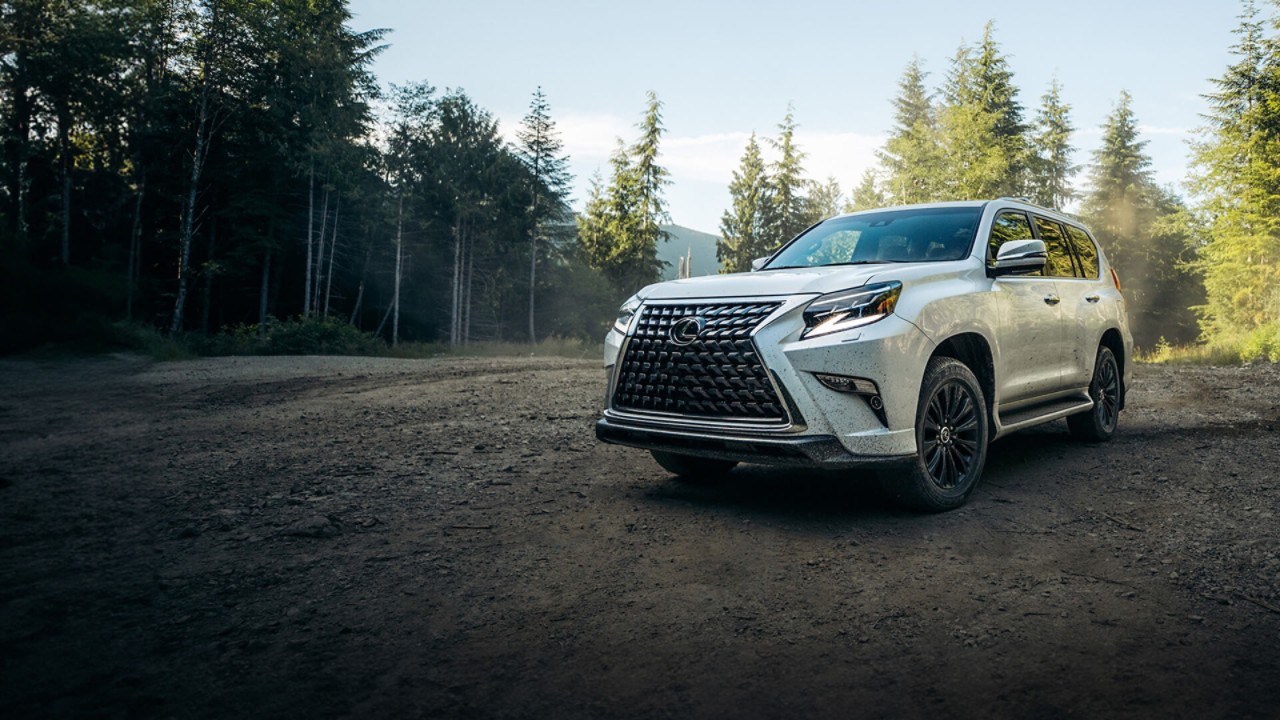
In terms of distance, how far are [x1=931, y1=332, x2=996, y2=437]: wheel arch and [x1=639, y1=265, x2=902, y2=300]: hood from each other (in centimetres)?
76

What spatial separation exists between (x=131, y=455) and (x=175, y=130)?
32459 mm

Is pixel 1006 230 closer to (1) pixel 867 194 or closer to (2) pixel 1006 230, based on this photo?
(2) pixel 1006 230

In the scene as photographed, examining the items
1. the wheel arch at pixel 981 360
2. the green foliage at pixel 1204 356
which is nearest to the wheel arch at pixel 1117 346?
the wheel arch at pixel 981 360

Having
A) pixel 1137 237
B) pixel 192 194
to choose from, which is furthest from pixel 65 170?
pixel 1137 237

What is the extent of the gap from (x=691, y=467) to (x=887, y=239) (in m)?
2.36

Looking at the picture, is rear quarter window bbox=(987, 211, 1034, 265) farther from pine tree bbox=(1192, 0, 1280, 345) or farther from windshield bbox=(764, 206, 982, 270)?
pine tree bbox=(1192, 0, 1280, 345)

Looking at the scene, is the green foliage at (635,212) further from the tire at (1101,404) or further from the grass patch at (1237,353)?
the tire at (1101,404)

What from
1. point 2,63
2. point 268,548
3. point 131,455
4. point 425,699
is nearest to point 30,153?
point 2,63

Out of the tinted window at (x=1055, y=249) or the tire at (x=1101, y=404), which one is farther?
the tire at (x=1101, y=404)

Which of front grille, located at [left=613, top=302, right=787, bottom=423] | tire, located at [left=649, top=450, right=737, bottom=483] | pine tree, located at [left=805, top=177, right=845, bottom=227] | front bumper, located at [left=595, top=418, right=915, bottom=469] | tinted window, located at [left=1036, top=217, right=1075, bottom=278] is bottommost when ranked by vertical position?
tire, located at [left=649, top=450, right=737, bottom=483]

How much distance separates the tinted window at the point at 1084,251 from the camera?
683cm

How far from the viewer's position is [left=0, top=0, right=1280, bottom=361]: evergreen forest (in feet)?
94.9

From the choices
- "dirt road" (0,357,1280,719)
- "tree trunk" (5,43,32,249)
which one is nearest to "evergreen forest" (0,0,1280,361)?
"tree trunk" (5,43,32,249)

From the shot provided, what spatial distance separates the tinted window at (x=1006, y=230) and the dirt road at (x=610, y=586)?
5.64 feet
